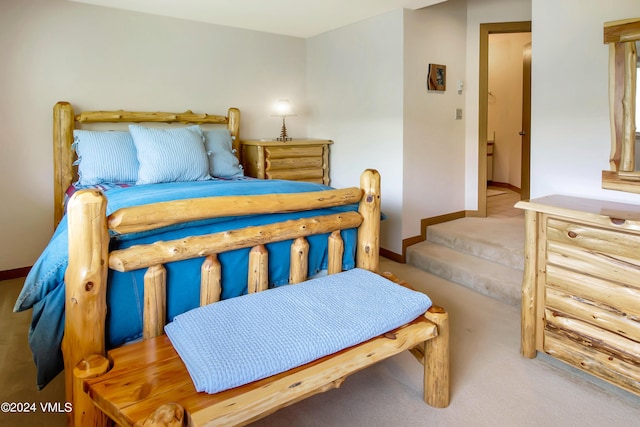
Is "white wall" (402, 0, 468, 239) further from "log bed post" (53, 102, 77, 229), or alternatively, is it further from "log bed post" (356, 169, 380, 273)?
"log bed post" (53, 102, 77, 229)

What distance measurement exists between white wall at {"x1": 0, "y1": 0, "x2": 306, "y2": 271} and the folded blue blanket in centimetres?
243

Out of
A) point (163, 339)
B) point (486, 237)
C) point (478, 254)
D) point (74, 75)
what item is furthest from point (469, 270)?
point (74, 75)

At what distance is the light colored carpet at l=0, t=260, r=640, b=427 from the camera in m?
1.75

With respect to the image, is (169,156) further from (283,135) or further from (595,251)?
(595,251)

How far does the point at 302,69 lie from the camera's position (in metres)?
4.53

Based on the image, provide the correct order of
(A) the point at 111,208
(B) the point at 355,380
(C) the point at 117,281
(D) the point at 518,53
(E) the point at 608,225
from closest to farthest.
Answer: (C) the point at 117,281 < (E) the point at 608,225 < (A) the point at 111,208 < (B) the point at 355,380 < (D) the point at 518,53

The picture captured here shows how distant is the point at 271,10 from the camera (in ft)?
11.3

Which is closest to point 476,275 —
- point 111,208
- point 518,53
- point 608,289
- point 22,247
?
point 608,289

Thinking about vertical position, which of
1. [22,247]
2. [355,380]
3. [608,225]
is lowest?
[355,380]

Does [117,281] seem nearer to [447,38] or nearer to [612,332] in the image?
[612,332]

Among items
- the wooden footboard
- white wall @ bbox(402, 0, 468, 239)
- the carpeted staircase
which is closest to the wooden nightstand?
white wall @ bbox(402, 0, 468, 239)

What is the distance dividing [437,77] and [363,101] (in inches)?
25.6

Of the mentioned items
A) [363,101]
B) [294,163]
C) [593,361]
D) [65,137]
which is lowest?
[593,361]

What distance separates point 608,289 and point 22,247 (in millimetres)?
3748
